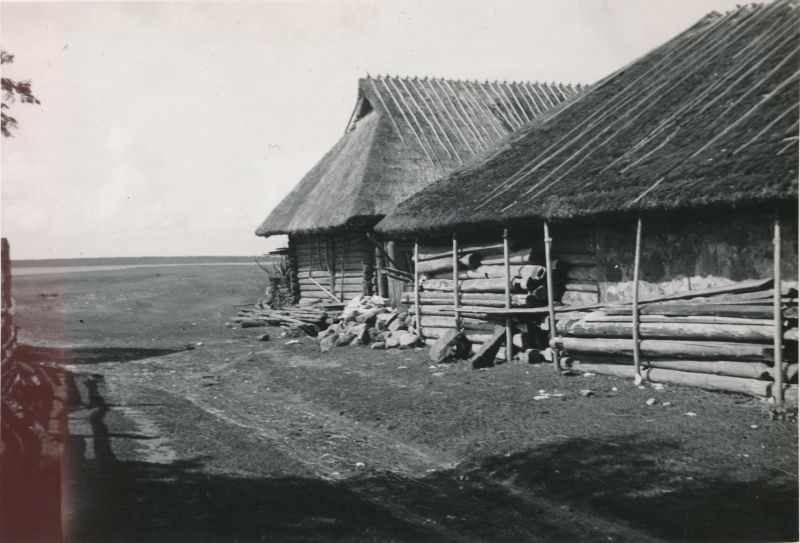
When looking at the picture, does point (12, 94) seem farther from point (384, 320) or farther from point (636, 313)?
point (384, 320)

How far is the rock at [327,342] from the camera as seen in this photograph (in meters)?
14.8

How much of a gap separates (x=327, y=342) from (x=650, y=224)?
7.99m

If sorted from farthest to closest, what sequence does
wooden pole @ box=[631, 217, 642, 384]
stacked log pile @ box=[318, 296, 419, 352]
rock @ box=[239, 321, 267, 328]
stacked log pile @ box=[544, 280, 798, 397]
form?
rock @ box=[239, 321, 267, 328] → stacked log pile @ box=[318, 296, 419, 352] → wooden pole @ box=[631, 217, 642, 384] → stacked log pile @ box=[544, 280, 798, 397]

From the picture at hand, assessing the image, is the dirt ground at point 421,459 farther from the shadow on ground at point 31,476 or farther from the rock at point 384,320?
the rock at point 384,320

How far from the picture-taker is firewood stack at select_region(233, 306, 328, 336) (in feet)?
58.8

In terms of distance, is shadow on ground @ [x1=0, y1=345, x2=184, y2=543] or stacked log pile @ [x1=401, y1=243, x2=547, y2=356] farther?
stacked log pile @ [x1=401, y1=243, x2=547, y2=356]

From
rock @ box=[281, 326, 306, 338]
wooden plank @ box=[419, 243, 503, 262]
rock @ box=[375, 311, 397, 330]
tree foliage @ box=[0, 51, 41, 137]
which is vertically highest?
tree foliage @ box=[0, 51, 41, 137]

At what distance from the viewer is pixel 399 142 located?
64.6 feet

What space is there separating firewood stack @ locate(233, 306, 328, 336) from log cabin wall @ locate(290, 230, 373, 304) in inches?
47.6

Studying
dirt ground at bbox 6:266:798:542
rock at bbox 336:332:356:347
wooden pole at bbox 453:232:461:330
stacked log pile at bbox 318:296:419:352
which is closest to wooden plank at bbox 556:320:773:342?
dirt ground at bbox 6:266:798:542

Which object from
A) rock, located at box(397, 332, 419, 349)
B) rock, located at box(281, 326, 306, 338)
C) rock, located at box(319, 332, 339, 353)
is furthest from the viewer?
rock, located at box(281, 326, 306, 338)

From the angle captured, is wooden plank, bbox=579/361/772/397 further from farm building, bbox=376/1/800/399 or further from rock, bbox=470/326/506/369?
rock, bbox=470/326/506/369

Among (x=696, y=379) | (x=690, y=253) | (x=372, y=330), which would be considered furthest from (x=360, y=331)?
(x=696, y=379)

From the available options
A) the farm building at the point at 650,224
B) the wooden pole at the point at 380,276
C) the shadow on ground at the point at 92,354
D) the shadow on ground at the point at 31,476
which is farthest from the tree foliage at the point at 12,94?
the wooden pole at the point at 380,276
